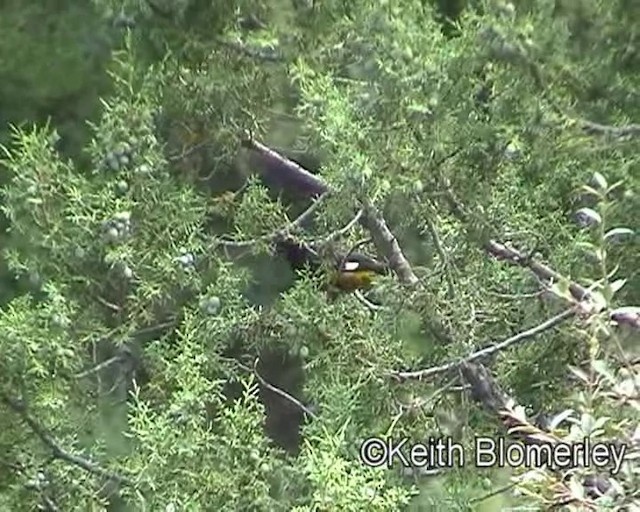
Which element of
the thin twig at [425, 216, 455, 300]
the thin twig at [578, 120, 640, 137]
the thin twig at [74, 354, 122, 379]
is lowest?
the thin twig at [74, 354, 122, 379]

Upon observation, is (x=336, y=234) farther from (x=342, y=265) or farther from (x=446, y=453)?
(x=446, y=453)

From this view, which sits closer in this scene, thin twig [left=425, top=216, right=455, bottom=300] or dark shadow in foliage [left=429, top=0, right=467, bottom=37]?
dark shadow in foliage [left=429, top=0, right=467, bottom=37]

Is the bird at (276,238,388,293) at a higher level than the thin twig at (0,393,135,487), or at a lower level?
higher

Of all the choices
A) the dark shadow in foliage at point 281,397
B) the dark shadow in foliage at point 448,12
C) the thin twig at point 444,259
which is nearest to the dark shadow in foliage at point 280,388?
the dark shadow in foliage at point 281,397

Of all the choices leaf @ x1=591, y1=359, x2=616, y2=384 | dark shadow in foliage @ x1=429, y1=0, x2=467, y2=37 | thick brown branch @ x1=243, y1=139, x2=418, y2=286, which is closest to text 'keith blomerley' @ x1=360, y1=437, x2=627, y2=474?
leaf @ x1=591, y1=359, x2=616, y2=384

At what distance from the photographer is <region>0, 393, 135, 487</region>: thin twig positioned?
1.50 metres

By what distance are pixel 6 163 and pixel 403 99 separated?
22.4 inches

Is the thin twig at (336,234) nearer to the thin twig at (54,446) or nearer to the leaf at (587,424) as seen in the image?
the thin twig at (54,446)
